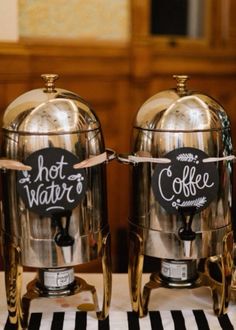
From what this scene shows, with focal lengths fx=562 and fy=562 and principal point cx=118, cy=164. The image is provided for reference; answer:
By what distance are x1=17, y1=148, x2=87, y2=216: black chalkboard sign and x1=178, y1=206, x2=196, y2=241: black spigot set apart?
196 millimetres

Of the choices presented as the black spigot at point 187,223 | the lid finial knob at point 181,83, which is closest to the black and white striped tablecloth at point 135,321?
the black spigot at point 187,223

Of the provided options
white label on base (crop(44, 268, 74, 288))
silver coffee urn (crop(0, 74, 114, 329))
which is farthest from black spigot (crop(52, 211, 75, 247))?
white label on base (crop(44, 268, 74, 288))

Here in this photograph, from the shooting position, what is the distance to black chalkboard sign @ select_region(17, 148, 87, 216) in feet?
3.16

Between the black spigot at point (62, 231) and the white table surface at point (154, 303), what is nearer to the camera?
the black spigot at point (62, 231)

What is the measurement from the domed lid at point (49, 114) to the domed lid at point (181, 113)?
0.10 m

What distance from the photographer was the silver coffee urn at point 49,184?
965 millimetres

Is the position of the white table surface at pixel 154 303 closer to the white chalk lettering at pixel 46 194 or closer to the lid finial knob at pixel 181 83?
the white chalk lettering at pixel 46 194

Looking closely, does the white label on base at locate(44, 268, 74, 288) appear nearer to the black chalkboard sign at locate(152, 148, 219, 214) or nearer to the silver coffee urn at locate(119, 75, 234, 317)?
the silver coffee urn at locate(119, 75, 234, 317)

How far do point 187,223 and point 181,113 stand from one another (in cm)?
20

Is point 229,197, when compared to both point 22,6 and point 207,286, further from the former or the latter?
point 22,6

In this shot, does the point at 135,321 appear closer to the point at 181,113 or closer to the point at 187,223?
the point at 187,223

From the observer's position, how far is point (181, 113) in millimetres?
1008

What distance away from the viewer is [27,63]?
2172 millimetres

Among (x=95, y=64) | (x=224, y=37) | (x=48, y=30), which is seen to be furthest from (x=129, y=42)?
(x=224, y=37)
